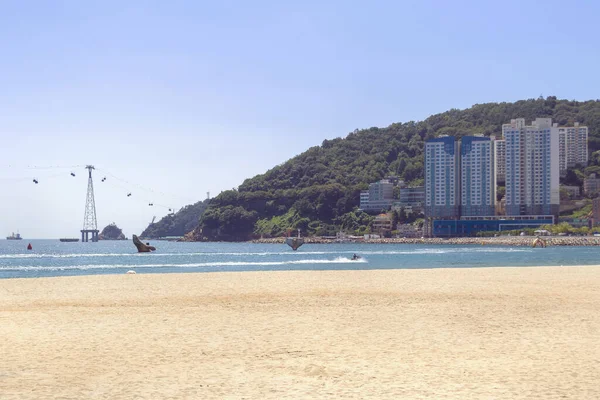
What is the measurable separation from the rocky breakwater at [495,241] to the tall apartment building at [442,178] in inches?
501

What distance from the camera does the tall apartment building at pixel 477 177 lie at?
541ft

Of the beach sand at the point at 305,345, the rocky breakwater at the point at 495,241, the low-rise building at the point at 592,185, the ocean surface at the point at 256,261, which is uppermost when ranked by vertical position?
the low-rise building at the point at 592,185

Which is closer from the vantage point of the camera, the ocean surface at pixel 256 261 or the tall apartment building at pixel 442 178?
the ocean surface at pixel 256 261

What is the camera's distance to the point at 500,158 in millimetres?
179875

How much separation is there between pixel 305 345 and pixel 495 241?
136297 mm

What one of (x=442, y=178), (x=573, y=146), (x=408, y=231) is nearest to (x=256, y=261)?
(x=408, y=231)

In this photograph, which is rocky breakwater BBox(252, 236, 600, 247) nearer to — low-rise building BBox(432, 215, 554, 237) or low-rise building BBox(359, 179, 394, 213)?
low-rise building BBox(432, 215, 554, 237)

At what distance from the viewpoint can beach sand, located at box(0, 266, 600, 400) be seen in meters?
9.12

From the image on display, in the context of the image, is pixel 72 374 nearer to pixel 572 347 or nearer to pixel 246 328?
pixel 246 328

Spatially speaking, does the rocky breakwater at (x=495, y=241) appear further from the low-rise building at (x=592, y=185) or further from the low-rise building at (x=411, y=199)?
the low-rise building at (x=592, y=185)

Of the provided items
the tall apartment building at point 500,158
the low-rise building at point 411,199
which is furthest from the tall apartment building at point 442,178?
the tall apartment building at point 500,158

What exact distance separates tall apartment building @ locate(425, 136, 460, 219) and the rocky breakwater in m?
12.7

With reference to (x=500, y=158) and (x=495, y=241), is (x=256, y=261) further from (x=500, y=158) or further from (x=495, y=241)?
(x=500, y=158)

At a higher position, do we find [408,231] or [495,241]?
[408,231]
